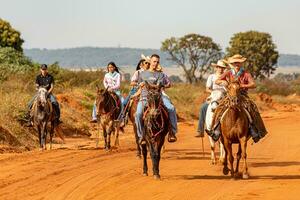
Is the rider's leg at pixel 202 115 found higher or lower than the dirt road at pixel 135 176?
higher

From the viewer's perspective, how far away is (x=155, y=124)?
1596 cm

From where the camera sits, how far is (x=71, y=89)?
41969 millimetres

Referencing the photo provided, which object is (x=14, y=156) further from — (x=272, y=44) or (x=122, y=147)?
(x=272, y=44)

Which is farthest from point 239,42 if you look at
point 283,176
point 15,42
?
point 283,176

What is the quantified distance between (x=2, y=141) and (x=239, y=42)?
78.1 metres

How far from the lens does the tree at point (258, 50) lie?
97.2 metres

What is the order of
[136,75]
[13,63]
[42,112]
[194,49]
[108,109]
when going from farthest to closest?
[194,49] → [13,63] → [42,112] → [108,109] → [136,75]

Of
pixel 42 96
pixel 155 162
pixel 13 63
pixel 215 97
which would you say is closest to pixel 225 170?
pixel 155 162

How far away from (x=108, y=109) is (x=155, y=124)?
713 centimetres

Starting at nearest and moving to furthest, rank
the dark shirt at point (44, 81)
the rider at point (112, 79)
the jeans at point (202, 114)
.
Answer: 1. the jeans at point (202, 114)
2. the rider at point (112, 79)
3. the dark shirt at point (44, 81)

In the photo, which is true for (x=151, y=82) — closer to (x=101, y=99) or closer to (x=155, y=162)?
(x=155, y=162)

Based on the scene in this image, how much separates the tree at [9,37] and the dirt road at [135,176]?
3758cm

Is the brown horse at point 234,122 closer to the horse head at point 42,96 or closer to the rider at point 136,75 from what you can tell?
the rider at point 136,75

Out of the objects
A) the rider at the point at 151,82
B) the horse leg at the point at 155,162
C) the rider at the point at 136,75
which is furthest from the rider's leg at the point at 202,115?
the horse leg at the point at 155,162
